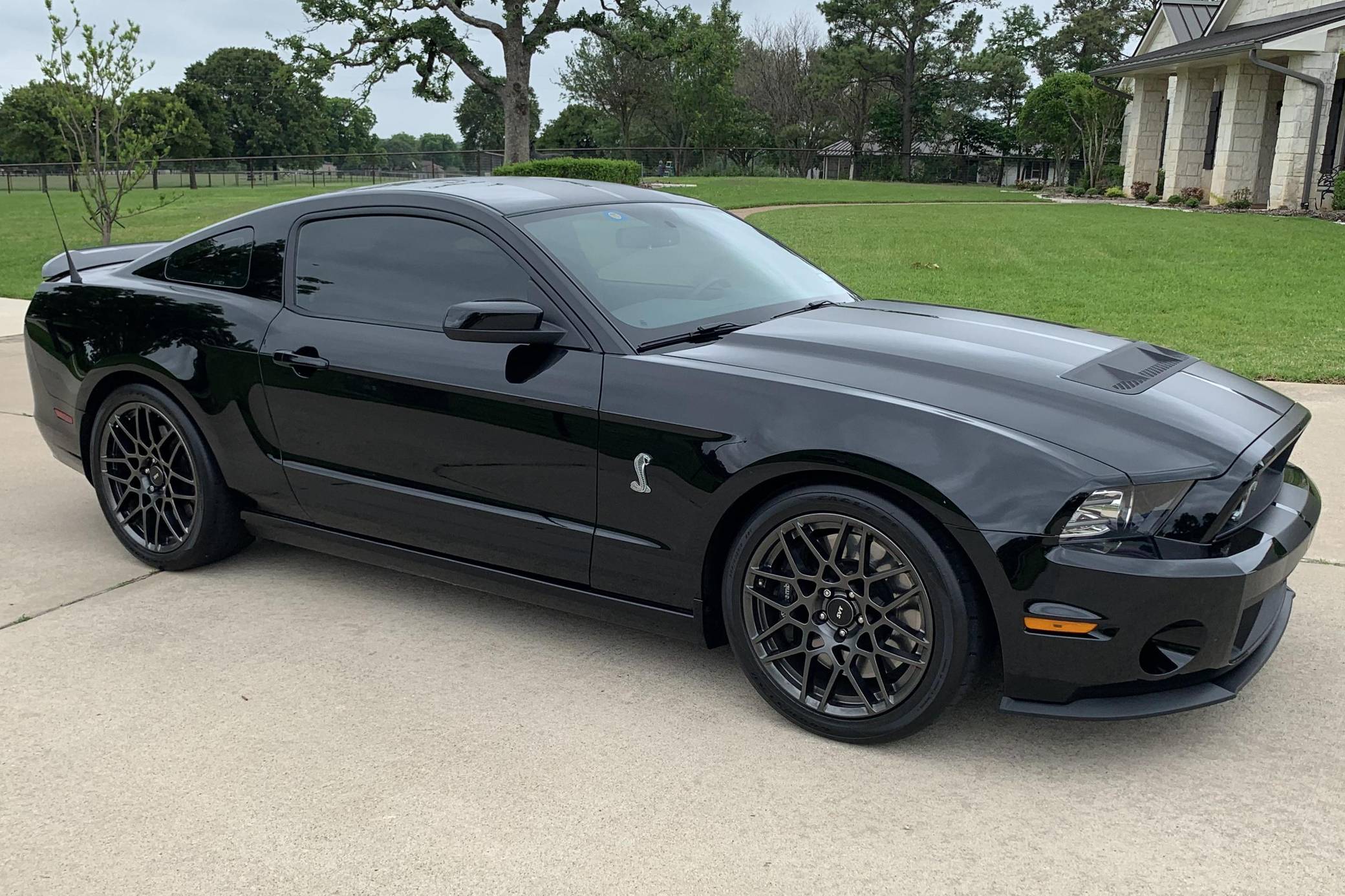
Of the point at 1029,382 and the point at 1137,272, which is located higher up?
A: the point at 1029,382

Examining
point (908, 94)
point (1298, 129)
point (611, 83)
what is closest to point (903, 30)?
point (908, 94)

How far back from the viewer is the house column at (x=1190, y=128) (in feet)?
95.2

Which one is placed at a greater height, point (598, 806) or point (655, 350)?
point (655, 350)

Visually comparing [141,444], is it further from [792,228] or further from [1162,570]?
[792,228]

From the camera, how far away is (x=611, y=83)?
71750 mm

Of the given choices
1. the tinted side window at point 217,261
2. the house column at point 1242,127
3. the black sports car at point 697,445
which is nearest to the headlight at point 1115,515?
the black sports car at point 697,445

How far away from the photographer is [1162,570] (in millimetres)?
2750

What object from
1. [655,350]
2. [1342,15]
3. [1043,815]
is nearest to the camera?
[1043,815]

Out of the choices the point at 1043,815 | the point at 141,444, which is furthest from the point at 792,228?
the point at 1043,815

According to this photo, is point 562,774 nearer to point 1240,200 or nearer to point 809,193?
point 1240,200

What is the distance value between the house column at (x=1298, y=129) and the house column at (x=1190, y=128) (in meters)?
4.21

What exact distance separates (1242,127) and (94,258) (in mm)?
27286

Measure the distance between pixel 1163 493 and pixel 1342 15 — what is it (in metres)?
26.4

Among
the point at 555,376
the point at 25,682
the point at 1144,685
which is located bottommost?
the point at 25,682
